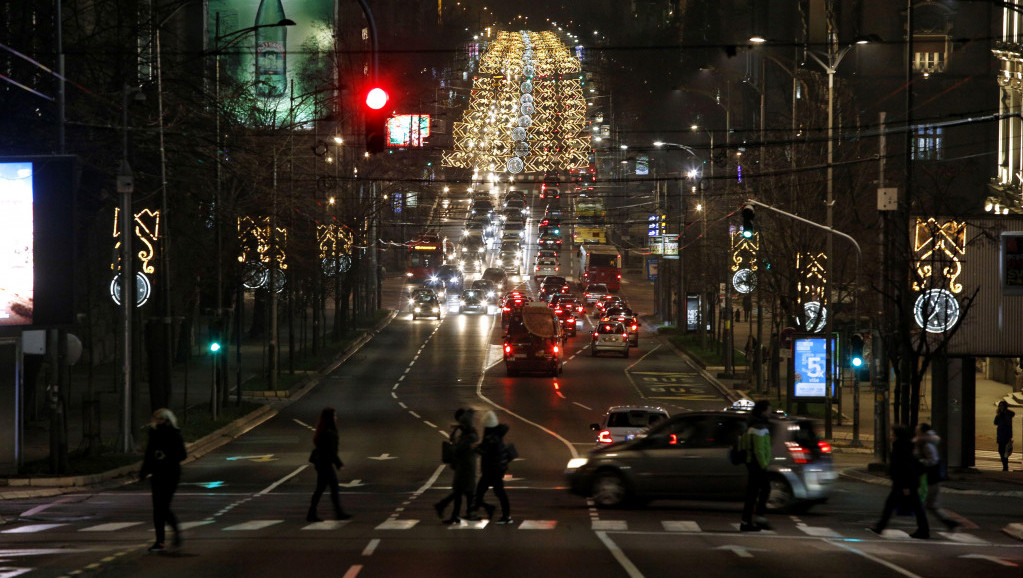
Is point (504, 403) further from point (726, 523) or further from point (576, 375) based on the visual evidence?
point (726, 523)

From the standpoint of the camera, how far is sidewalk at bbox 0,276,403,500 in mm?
25438

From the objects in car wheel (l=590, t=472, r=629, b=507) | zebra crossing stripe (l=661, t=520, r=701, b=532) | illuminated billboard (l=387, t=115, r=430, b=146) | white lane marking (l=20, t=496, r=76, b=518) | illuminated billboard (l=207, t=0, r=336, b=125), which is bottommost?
white lane marking (l=20, t=496, r=76, b=518)

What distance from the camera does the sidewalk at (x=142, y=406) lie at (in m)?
25.4

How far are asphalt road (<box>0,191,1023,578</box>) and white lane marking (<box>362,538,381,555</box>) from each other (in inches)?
5.7

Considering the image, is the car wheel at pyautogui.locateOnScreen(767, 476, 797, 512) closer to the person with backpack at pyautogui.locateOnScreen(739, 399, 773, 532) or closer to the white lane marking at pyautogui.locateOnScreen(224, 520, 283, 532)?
the person with backpack at pyautogui.locateOnScreen(739, 399, 773, 532)

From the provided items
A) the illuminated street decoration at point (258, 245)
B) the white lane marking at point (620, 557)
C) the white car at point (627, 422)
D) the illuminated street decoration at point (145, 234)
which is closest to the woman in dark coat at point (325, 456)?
the white lane marking at point (620, 557)

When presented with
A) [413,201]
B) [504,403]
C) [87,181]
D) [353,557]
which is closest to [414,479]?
[353,557]

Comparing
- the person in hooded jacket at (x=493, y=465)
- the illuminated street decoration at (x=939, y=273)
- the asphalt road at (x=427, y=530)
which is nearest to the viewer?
the asphalt road at (x=427, y=530)

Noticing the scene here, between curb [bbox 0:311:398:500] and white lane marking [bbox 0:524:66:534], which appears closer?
white lane marking [bbox 0:524:66:534]

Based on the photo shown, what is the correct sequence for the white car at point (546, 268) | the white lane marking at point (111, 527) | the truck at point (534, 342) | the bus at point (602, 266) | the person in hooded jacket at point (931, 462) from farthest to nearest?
1. the white car at point (546, 268)
2. the bus at point (602, 266)
3. the truck at point (534, 342)
4. the person in hooded jacket at point (931, 462)
5. the white lane marking at point (111, 527)

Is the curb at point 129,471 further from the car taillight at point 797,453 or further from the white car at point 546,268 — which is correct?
the white car at point 546,268

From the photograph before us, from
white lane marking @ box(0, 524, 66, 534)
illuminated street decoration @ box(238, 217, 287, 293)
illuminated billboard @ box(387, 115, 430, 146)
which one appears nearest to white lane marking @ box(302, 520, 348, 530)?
white lane marking @ box(0, 524, 66, 534)

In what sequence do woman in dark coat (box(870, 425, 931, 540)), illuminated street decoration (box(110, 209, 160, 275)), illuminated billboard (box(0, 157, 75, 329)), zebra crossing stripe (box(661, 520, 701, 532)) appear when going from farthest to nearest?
1. illuminated street decoration (box(110, 209, 160, 275))
2. illuminated billboard (box(0, 157, 75, 329))
3. zebra crossing stripe (box(661, 520, 701, 532))
4. woman in dark coat (box(870, 425, 931, 540))

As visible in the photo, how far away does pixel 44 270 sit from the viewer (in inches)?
952
